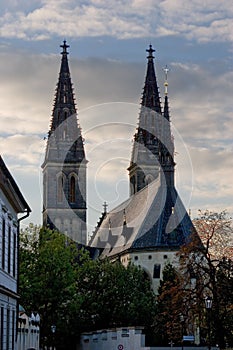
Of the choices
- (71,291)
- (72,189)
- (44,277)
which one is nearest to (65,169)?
(72,189)

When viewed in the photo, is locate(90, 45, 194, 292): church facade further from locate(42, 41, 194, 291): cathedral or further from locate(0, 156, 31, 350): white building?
locate(0, 156, 31, 350): white building

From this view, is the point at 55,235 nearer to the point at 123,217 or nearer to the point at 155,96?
the point at 123,217

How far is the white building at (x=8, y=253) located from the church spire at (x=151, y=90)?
94.6 meters

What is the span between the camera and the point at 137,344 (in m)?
44.9

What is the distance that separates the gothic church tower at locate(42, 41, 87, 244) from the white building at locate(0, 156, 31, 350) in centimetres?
8868

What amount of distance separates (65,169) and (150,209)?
847 inches

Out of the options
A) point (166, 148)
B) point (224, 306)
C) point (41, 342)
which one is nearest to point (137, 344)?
point (224, 306)

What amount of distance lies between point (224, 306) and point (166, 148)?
81753 millimetres

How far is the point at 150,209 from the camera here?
108 m

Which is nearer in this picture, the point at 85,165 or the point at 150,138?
the point at 85,165

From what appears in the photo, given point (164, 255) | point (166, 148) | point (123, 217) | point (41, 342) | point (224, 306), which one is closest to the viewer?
point (224, 306)

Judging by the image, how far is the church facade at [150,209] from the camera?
100938 millimetres

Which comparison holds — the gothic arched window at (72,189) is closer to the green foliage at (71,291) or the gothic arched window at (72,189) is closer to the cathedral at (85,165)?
the cathedral at (85,165)

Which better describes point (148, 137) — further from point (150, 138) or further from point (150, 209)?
point (150, 209)
